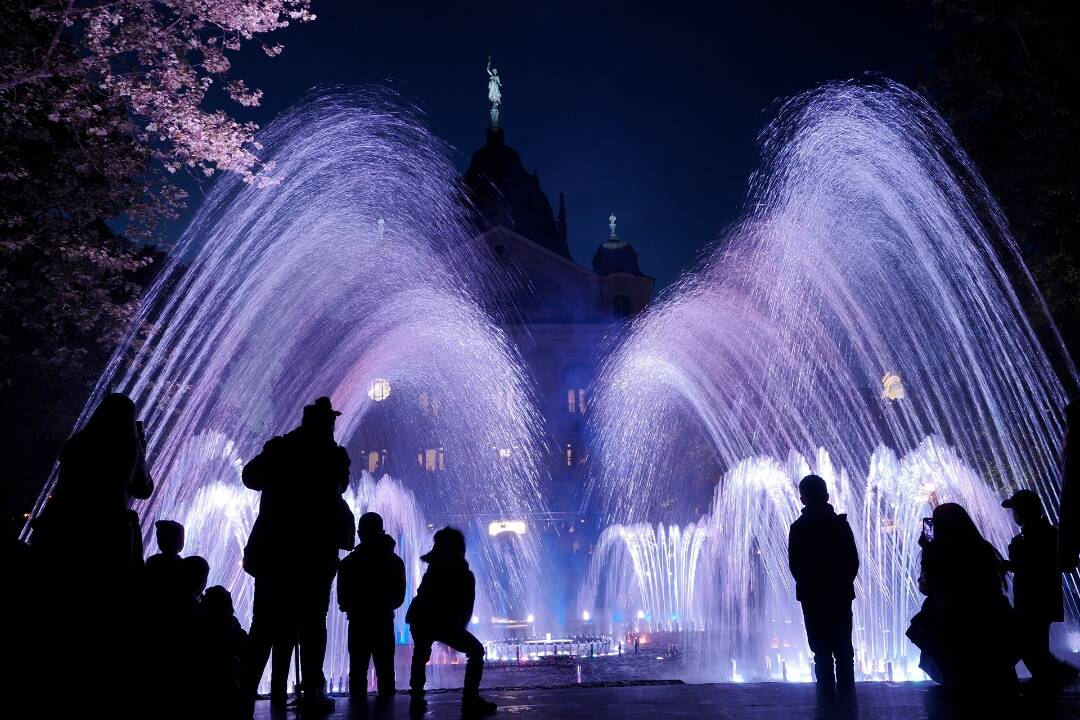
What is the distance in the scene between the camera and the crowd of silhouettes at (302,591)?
4.00 metres

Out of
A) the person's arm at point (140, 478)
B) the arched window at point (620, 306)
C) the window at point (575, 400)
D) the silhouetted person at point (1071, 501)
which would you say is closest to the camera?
the person's arm at point (140, 478)

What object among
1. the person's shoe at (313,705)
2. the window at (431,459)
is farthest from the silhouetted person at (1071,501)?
the window at (431,459)

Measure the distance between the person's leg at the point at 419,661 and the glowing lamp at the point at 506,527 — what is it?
4043cm

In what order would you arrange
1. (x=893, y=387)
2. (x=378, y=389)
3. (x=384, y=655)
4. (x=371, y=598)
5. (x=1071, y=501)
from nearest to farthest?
(x=1071, y=501) → (x=371, y=598) → (x=384, y=655) → (x=893, y=387) → (x=378, y=389)

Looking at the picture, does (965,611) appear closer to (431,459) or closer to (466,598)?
(466,598)

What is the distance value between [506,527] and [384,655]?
39.1 m

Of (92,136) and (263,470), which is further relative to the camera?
(92,136)

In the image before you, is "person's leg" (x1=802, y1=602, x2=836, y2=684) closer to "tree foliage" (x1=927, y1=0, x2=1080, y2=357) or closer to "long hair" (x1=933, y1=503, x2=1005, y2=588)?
"long hair" (x1=933, y1=503, x2=1005, y2=588)

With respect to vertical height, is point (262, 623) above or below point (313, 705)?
above

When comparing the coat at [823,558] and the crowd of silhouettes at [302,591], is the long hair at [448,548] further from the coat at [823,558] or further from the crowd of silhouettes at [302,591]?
the coat at [823,558]

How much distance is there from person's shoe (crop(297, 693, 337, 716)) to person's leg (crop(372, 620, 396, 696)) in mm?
1918

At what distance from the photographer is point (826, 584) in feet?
23.9

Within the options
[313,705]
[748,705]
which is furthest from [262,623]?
[748,705]

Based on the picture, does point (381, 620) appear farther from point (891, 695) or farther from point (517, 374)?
point (517, 374)
